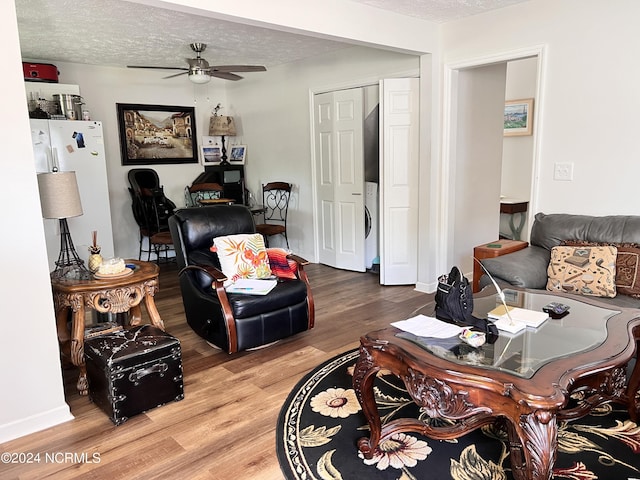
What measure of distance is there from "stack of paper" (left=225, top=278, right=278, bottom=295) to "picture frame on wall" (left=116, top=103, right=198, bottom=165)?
3.46 meters

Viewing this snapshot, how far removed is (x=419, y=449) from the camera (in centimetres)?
213

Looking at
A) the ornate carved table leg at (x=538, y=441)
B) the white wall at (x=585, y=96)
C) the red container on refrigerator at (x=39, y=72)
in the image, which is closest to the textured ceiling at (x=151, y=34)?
the red container on refrigerator at (x=39, y=72)

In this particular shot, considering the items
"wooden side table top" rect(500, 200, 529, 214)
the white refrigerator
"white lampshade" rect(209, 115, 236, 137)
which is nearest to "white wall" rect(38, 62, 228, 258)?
"white lampshade" rect(209, 115, 236, 137)

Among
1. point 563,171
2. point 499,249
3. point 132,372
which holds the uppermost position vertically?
point 563,171

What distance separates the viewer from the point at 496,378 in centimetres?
163

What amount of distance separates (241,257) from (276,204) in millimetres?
2991

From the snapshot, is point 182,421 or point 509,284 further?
point 509,284

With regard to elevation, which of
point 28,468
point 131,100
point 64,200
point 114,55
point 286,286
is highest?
point 114,55

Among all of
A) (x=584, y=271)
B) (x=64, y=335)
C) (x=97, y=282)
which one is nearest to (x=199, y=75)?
(x=97, y=282)

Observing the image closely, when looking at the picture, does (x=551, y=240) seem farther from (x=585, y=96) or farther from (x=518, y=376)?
(x=518, y=376)

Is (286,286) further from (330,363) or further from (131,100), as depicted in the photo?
(131,100)

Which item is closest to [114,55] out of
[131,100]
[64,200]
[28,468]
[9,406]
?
[131,100]

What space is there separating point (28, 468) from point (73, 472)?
23 cm

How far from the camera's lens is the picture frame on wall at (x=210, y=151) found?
260 inches
